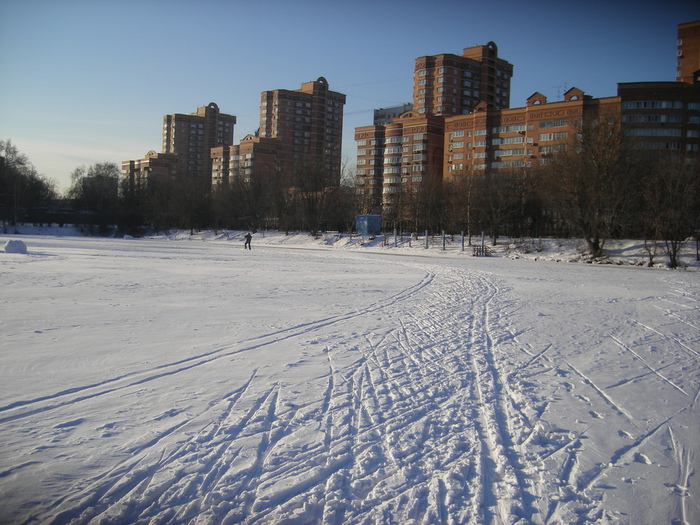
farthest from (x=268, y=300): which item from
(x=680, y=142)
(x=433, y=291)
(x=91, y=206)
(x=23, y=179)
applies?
(x=91, y=206)

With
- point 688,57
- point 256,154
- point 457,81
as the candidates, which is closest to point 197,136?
point 256,154

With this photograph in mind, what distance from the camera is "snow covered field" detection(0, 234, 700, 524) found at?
3.82m

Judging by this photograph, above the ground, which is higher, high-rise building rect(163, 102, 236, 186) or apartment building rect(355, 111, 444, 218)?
high-rise building rect(163, 102, 236, 186)

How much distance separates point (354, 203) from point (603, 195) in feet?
112

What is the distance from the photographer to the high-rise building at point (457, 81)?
11112 centimetres

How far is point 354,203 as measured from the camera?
6569 centimetres

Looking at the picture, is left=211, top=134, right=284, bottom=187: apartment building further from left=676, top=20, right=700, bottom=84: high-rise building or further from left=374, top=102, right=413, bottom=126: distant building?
left=676, top=20, right=700, bottom=84: high-rise building

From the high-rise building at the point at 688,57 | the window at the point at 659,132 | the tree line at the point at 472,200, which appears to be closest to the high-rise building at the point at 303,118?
the tree line at the point at 472,200

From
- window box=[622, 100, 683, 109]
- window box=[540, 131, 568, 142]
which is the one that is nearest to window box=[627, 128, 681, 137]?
window box=[622, 100, 683, 109]

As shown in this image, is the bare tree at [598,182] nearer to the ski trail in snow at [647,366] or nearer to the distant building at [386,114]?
the ski trail in snow at [647,366]

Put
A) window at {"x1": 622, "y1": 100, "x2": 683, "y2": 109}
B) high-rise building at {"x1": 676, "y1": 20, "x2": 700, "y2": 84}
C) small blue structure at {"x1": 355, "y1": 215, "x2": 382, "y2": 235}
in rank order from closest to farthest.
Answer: small blue structure at {"x1": 355, "y1": 215, "x2": 382, "y2": 235} → window at {"x1": 622, "y1": 100, "x2": 683, "y2": 109} → high-rise building at {"x1": 676, "y1": 20, "x2": 700, "y2": 84}

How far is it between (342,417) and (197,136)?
174 meters

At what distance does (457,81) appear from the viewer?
111625mm

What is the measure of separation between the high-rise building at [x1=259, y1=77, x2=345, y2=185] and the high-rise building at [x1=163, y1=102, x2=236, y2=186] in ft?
92.8
